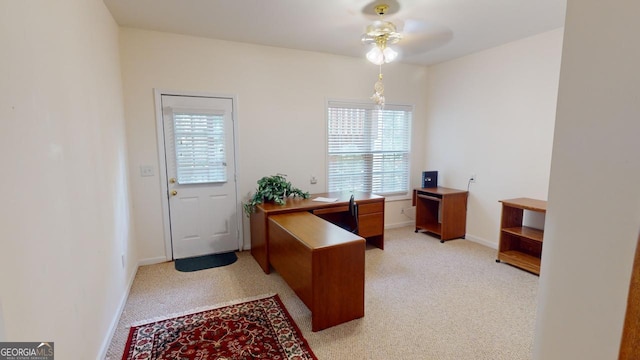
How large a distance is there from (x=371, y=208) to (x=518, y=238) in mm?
1843

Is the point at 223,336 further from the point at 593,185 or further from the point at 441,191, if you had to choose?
the point at 441,191

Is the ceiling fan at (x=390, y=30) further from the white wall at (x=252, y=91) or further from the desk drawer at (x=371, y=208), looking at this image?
the desk drawer at (x=371, y=208)

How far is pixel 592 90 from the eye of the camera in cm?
70

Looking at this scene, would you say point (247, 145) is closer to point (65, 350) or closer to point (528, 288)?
point (65, 350)

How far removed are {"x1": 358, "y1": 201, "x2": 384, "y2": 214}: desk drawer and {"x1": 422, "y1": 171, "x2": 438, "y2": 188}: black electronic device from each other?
1.11 metres

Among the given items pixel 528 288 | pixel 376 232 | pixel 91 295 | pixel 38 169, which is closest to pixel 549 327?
pixel 38 169

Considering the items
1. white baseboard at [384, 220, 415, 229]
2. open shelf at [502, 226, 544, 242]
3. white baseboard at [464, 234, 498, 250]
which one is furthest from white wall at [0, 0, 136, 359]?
white baseboard at [464, 234, 498, 250]

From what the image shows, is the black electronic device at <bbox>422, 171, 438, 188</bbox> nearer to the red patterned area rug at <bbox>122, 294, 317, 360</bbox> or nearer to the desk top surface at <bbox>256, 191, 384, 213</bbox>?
the desk top surface at <bbox>256, 191, 384, 213</bbox>

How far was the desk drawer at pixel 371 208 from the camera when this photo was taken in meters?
3.90

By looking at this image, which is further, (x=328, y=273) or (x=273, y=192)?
(x=273, y=192)

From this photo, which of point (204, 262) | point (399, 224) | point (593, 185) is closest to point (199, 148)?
point (204, 262)

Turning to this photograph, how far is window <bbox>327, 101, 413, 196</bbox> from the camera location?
14.7ft

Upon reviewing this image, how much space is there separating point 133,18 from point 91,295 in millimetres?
2626

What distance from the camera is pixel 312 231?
2652 millimetres
